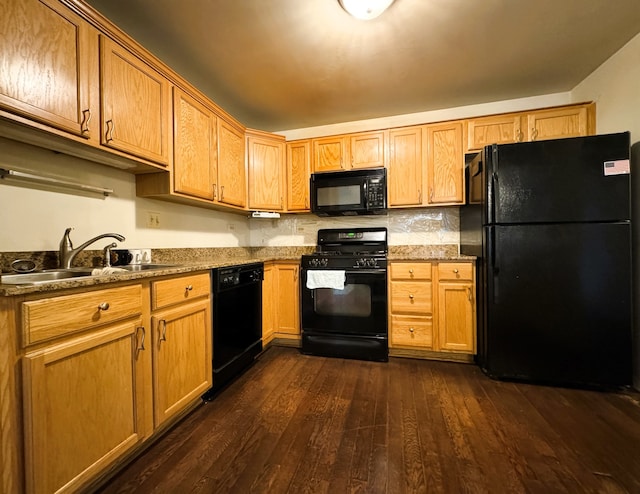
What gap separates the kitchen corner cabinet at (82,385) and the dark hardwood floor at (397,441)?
0.25 meters

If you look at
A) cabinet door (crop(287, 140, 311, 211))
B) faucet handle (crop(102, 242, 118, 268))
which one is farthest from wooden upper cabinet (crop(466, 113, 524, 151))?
faucet handle (crop(102, 242, 118, 268))

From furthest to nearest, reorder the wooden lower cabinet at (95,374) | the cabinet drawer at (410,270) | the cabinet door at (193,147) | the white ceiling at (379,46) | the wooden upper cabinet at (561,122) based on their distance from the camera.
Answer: the cabinet drawer at (410,270) < the wooden upper cabinet at (561,122) < the cabinet door at (193,147) < the white ceiling at (379,46) < the wooden lower cabinet at (95,374)

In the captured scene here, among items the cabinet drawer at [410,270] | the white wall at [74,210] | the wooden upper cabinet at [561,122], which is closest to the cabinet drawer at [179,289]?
the white wall at [74,210]

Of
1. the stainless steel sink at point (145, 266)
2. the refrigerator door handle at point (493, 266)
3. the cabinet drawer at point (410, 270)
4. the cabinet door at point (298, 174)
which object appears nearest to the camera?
the stainless steel sink at point (145, 266)

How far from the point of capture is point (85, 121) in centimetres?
125

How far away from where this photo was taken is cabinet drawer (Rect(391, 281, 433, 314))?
235cm

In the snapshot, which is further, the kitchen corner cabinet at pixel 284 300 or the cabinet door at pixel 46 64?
the kitchen corner cabinet at pixel 284 300

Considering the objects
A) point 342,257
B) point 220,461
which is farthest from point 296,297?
point 220,461

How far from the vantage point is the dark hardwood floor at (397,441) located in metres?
1.14

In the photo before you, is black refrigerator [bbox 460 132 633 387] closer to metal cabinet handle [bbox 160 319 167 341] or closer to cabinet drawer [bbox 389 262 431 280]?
cabinet drawer [bbox 389 262 431 280]

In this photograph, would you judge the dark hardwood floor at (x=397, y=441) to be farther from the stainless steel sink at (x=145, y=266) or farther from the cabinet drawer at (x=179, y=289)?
the stainless steel sink at (x=145, y=266)

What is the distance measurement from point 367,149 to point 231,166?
1358mm

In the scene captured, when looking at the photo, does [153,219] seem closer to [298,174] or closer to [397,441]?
[298,174]

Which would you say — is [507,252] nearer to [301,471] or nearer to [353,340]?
[353,340]
